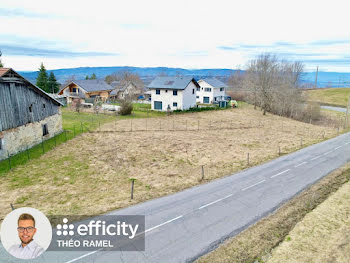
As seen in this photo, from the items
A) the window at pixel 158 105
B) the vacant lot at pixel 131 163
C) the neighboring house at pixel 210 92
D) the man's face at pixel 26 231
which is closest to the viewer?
the man's face at pixel 26 231

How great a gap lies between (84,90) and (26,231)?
53361 mm

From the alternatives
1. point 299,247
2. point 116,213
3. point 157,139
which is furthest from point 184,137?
point 299,247

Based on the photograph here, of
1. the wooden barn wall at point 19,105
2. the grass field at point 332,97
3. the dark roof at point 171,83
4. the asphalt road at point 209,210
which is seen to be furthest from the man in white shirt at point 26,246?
the grass field at point 332,97

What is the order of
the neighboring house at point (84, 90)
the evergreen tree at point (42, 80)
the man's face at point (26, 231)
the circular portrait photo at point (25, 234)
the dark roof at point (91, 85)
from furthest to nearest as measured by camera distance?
1. the evergreen tree at point (42, 80)
2. the dark roof at point (91, 85)
3. the neighboring house at point (84, 90)
4. the man's face at point (26, 231)
5. the circular portrait photo at point (25, 234)

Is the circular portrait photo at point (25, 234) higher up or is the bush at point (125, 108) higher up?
the bush at point (125, 108)

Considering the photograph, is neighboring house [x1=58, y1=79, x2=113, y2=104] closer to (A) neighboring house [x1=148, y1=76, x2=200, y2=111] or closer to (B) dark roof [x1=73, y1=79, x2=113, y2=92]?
(B) dark roof [x1=73, y1=79, x2=113, y2=92]

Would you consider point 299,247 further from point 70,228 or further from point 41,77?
point 41,77

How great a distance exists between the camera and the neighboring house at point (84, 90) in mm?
60150

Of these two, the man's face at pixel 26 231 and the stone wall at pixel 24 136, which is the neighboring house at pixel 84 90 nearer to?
the stone wall at pixel 24 136

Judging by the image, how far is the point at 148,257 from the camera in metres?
10.2

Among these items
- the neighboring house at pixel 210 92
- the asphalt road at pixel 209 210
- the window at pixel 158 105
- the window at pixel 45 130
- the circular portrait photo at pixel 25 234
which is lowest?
the asphalt road at pixel 209 210

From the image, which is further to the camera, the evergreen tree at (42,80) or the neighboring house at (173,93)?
the evergreen tree at (42,80)

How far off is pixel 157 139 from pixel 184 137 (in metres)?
3.88

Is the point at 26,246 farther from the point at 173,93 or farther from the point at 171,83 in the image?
the point at 171,83
